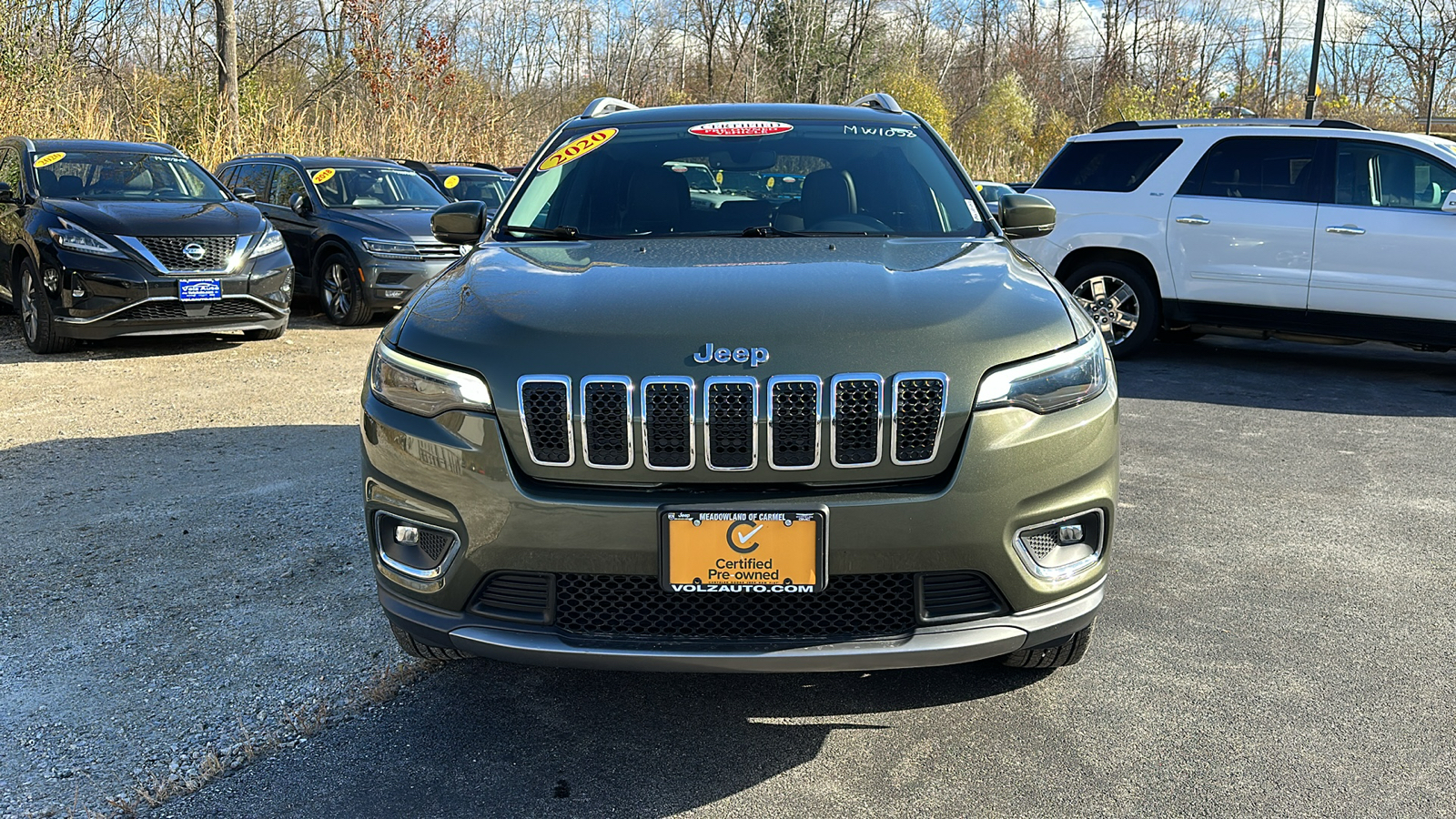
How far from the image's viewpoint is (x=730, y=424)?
244 centimetres

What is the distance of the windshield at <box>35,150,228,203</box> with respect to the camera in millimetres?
9164

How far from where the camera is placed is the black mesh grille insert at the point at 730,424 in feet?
8.02

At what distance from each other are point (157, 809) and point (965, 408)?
2.02m

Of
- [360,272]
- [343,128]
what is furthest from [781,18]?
[360,272]

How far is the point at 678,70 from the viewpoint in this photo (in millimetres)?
44375

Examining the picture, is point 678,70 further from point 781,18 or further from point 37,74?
point 37,74

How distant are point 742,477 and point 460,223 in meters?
2.21

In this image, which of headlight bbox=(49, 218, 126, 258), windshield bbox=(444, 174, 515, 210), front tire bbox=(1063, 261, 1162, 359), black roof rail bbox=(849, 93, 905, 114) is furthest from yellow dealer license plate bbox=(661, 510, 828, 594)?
windshield bbox=(444, 174, 515, 210)

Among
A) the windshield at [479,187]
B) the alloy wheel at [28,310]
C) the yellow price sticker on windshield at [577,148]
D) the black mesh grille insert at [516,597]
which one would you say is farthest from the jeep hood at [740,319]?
the windshield at [479,187]

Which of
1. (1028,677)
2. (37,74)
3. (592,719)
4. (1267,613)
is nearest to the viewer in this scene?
(592,719)

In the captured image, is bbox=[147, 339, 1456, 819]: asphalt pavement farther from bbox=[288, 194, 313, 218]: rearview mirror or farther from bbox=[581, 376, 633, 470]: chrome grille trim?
bbox=[288, 194, 313, 218]: rearview mirror

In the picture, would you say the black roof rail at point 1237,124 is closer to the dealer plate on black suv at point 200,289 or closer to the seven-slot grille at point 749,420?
the dealer plate on black suv at point 200,289

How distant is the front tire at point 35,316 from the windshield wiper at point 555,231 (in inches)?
245

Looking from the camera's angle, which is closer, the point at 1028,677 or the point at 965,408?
the point at 965,408
